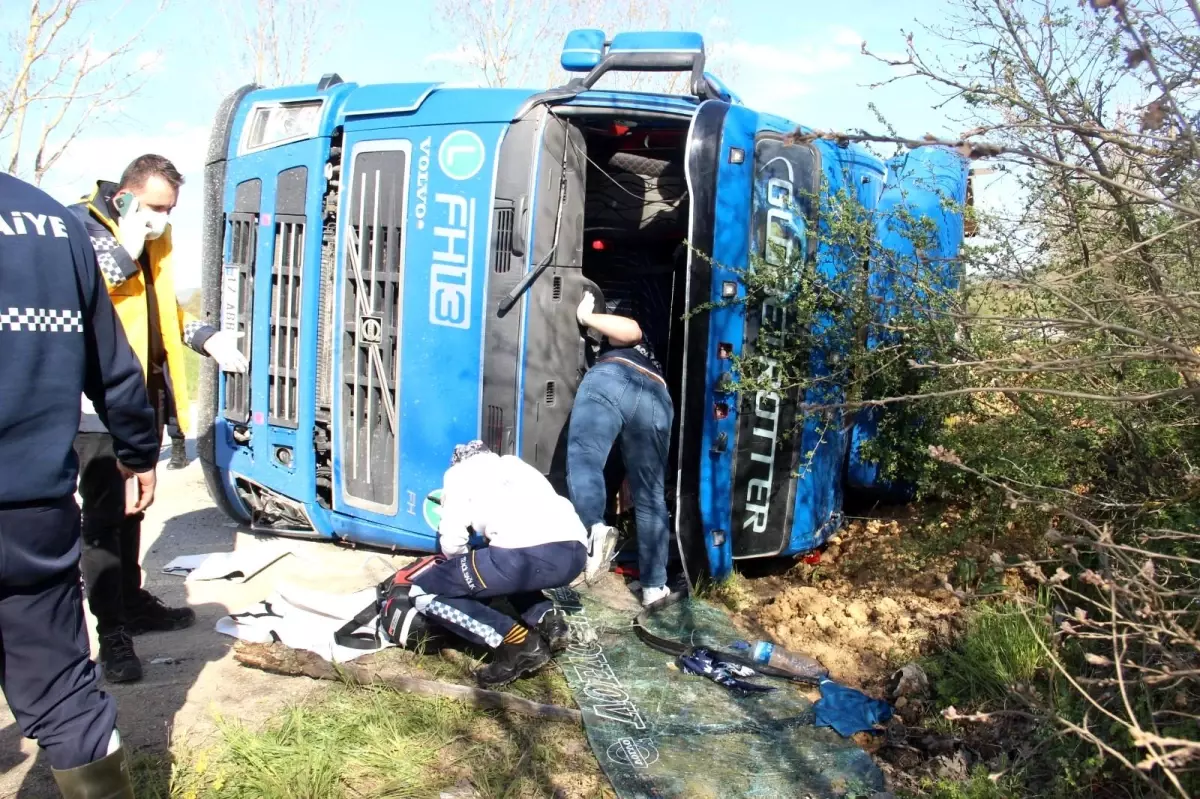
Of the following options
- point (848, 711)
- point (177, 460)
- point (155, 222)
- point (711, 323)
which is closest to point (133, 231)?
point (155, 222)

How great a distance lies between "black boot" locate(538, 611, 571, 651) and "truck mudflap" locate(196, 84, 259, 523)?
2706mm

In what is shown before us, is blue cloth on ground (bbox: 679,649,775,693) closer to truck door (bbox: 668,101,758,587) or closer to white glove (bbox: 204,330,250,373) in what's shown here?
truck door (bbox: 668,101,758,587)

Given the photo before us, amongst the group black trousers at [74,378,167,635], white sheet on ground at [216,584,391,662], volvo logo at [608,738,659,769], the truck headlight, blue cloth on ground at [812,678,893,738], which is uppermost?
the truck headlight

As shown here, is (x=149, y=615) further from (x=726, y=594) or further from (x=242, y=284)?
(x=726, y=594)

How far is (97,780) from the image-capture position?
2402 millimetres

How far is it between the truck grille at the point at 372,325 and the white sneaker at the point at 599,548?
48.4 inches

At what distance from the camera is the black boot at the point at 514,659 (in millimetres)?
3803

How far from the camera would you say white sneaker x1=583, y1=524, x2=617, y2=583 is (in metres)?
4.67

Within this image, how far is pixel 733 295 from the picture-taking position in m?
4.63

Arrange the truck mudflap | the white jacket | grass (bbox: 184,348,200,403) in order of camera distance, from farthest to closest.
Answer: grass (bbox: 184,348,200,403), the truck mudflap, the white jacket

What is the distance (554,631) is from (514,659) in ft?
0.95

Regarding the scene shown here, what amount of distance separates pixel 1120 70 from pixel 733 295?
1913 mm

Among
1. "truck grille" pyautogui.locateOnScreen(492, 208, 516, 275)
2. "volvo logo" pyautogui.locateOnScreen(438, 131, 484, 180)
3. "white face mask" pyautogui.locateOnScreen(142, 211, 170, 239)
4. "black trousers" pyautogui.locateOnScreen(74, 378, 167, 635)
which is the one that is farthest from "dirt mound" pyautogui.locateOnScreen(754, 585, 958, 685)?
"white face mask" pyautogui.locateOnScreen(142, 211, 170, 239)

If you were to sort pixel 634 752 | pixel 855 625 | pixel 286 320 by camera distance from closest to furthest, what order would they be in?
pixel 634 752, pixel 855 625, pixel 286 320
